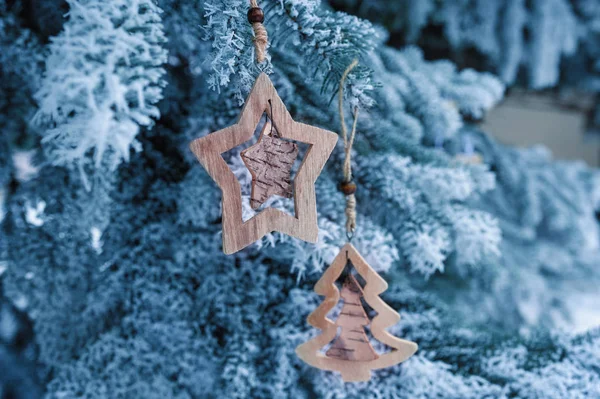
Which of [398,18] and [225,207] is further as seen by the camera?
[398,18]

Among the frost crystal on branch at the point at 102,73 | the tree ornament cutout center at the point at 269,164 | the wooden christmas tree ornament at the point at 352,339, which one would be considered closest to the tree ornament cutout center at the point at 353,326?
the wooden christmas tree ornament at the point at 352,339

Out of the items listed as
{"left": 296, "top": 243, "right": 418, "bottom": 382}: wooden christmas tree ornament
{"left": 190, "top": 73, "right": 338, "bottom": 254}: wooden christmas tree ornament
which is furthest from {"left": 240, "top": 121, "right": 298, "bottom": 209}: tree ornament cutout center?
{"left": 296, "top": 243, "right": 418, "bottom": 382}: wooden christmas tree ornament

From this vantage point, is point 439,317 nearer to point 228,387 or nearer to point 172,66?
point 228,387

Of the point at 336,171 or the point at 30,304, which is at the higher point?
the point at 336,171

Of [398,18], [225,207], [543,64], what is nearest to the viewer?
[225,207]

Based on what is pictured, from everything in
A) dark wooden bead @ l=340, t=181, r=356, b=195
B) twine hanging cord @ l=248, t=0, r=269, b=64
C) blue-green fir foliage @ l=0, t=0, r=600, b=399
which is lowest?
blue-green fir foliage @ l=0, t=0, r=600, b=399

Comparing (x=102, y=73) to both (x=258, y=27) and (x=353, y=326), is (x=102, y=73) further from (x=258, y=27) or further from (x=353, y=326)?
(x=353, y=326)

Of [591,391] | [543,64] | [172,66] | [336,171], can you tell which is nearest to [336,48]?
[336,171]

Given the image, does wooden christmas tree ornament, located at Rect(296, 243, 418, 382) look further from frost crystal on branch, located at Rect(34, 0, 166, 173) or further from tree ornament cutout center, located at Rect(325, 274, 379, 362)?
frost crystal on branch, located at Rect(34, 0, 166, 173)
